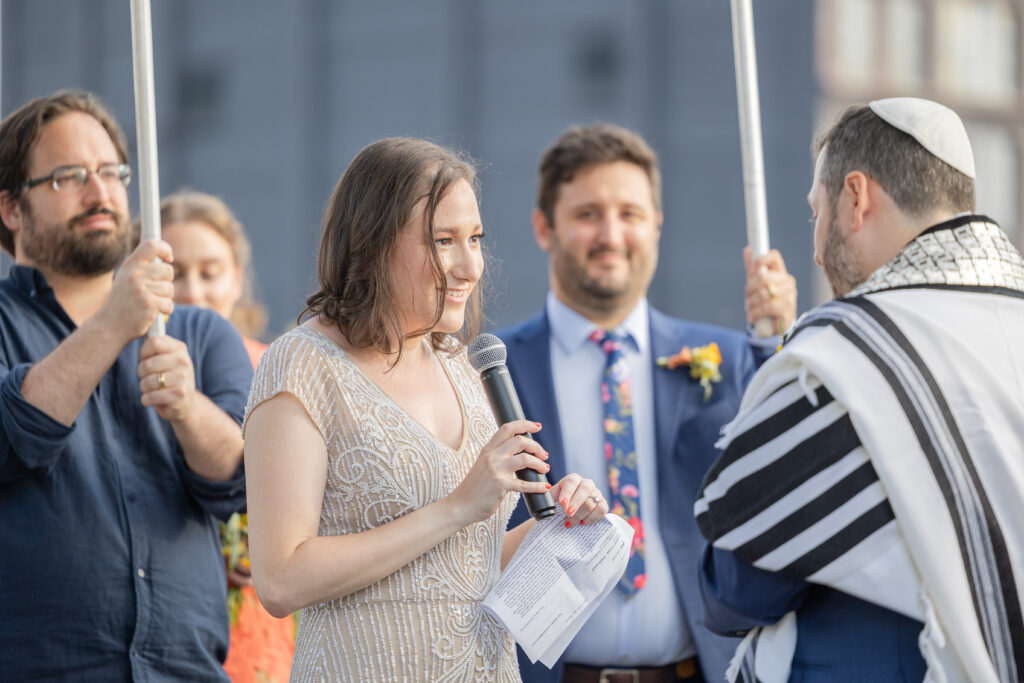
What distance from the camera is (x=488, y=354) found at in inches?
100

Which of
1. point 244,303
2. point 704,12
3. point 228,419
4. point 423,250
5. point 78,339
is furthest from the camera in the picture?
point 704,12

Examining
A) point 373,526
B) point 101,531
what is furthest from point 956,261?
point 101,531

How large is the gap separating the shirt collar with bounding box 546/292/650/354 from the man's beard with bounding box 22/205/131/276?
5.12 feet

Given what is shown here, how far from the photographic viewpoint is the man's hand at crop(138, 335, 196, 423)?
9.51 feet

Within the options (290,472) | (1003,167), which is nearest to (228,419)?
(290,472)

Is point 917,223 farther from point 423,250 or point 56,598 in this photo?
point 56,598

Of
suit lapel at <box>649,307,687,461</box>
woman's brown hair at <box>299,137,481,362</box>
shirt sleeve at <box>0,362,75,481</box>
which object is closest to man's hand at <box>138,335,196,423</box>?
shirt sleeve at <box>0,362,75,481</box>

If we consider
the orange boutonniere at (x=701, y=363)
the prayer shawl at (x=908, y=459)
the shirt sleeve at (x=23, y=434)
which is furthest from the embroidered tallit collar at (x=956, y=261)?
the shirt sleeve at (x=23, y=434)

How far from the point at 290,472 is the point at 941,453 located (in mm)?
1315

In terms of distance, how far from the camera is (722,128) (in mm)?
21031

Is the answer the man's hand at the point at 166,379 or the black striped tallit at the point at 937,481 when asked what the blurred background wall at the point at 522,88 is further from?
the black striped tallit at the point at 937,481

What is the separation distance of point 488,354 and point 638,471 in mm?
1329

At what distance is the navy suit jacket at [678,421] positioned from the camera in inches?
139

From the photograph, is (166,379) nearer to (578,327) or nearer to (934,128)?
(578,327)
